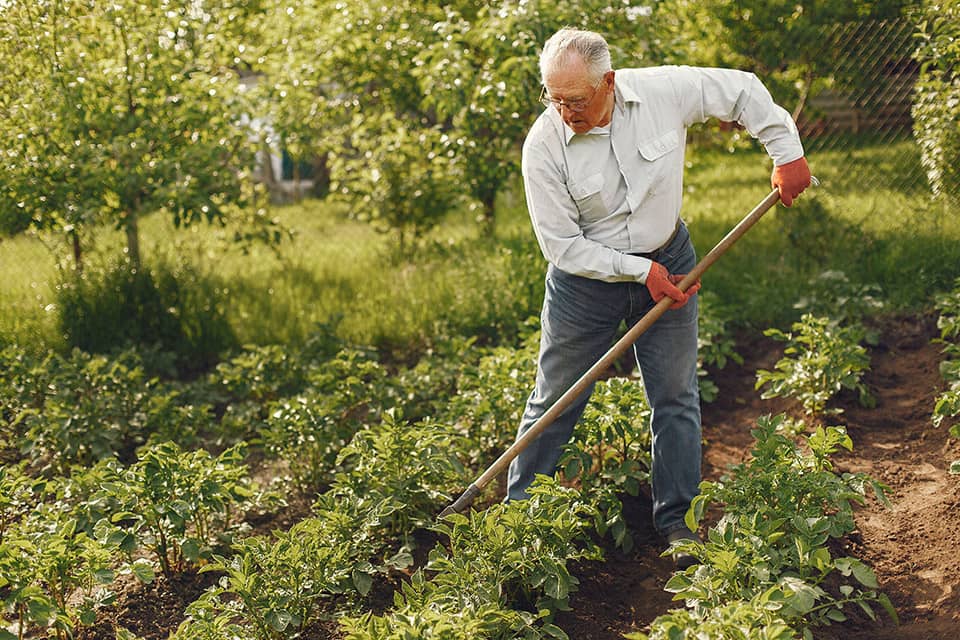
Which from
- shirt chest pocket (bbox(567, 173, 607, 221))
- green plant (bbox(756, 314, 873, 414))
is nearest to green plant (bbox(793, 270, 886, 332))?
green plant (bbox(756, 314, 873, 414))

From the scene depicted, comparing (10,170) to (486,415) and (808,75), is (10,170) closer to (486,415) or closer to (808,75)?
(486,415)

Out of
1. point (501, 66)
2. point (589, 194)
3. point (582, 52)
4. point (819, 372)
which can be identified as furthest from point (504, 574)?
point (501, 66)

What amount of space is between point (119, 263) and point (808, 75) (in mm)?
5542

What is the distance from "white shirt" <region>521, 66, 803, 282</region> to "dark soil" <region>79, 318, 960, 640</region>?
1.12 meters

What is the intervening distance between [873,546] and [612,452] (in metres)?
1.02

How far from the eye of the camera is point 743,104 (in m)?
3.29

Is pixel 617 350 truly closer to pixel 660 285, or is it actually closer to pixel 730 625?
pixel 660 285

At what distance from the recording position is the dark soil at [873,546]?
3.21 m

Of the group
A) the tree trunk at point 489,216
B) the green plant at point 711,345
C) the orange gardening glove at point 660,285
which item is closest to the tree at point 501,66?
the tree trunk at point 489,216

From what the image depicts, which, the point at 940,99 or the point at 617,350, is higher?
the point at 940,99

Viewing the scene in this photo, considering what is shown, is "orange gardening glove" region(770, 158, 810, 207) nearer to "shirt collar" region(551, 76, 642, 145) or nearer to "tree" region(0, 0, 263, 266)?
"shirt collar" region(551, 76, 642, 145)

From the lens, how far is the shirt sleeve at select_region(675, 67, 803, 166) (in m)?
3.27

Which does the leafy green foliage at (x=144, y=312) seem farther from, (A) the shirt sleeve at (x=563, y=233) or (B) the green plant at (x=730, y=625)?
(B) the green plant at (x=730, y=625)

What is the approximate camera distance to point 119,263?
6.47 metres
